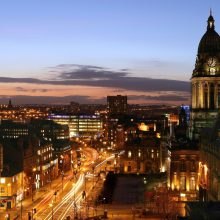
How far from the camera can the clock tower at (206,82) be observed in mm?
111375

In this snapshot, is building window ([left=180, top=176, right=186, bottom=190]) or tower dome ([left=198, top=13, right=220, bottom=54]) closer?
building window ([left=180, top=176, right=186, bottom=190])

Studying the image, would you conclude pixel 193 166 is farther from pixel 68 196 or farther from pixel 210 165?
pixel 68 196

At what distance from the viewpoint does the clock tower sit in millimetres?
111375

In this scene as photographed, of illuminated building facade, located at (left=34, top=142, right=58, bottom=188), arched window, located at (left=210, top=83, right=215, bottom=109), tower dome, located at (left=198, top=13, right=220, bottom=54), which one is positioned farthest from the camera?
illuminated building facade, located at (left=34, top=142, right=58, bottom=188)

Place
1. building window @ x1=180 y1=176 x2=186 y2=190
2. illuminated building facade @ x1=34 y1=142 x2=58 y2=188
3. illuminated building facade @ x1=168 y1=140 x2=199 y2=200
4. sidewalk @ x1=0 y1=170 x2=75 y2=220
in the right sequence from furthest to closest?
illuminated building facade @ x1=34 y1=142 x2=58 y2=188 → building window @ x1=180 y1=176 x2=186 y2=190 → illuminated building facade @ x1=168 y1=140 x2=199 y2=200 → sidewalk @ x1=0 y1=170 x2=75 y2=220

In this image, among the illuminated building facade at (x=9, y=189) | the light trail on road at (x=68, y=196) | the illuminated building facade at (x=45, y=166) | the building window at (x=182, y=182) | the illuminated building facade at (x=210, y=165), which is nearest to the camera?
the illuminated building facade at (x=210, y=165)

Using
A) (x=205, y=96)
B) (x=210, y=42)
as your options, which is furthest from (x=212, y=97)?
(x=210, y=42)

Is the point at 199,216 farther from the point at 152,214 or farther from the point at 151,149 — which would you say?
the point at 151,149

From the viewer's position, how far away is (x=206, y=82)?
112 metres

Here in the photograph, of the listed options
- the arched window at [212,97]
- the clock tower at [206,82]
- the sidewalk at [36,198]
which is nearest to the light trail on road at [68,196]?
the sidewalk at [36,198]

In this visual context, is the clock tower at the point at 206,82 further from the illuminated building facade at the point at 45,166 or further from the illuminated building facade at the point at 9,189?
the illuminated building facade at the point at 9,189

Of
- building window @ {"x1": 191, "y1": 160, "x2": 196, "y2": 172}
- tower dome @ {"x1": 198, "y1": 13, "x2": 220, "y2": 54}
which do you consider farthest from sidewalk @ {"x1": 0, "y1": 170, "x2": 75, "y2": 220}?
tower dome @ {"x1": 198, "y1": 13, "x2": 220, "y2": 54}

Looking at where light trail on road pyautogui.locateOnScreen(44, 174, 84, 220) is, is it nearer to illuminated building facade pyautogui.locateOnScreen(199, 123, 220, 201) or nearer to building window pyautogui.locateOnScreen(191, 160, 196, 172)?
building window pyautogui.locateOnScreen(191, 160, 196, 172)

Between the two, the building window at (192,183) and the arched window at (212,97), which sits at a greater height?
the arched window at (212,97)
